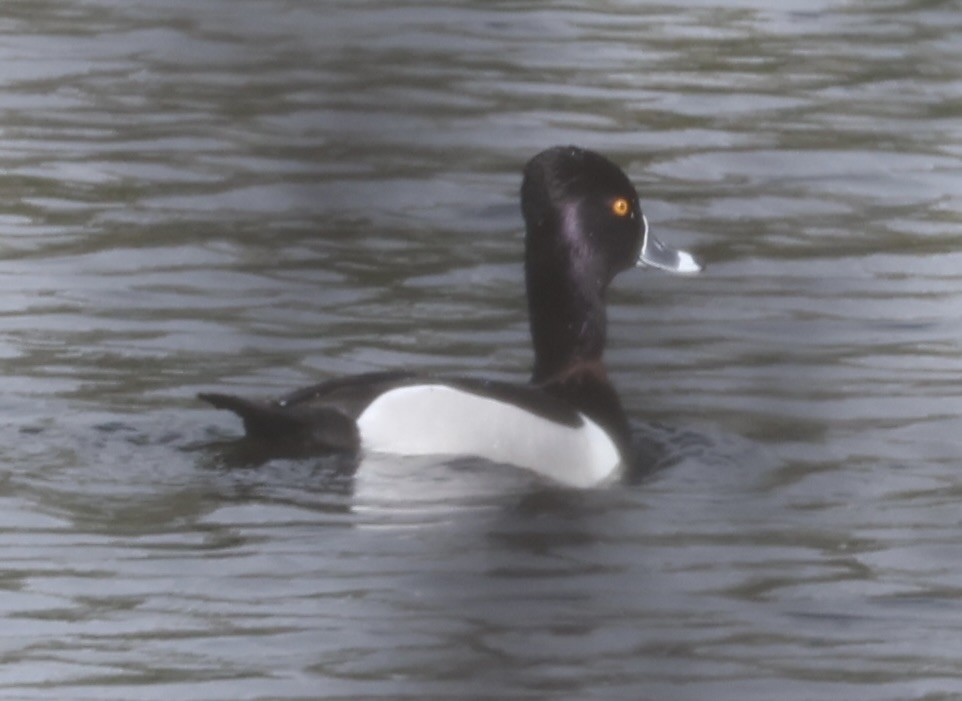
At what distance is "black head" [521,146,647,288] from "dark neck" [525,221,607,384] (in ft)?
0.05

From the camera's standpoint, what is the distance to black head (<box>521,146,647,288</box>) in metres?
7.41

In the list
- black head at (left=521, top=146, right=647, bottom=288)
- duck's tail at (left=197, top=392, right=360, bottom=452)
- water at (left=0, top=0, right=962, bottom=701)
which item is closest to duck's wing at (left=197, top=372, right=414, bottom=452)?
duck's tail at (left=197, top=392, right=360, bottom=452)

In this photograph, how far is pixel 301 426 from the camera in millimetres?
6723

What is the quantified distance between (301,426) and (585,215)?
1.38 meters

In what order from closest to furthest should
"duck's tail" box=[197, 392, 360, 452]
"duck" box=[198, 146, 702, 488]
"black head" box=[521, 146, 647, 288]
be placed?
1. "duck's tail" box=[197, 392, 360, 452]
2. "duck" box=[198, 146, 702, 488]
3. "black head" box=[521, 146, 647, 288]

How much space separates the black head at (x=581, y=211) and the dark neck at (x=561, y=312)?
0.01 m

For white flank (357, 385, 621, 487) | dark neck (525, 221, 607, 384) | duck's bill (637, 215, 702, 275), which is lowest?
white flank (357, 385, 621, 487)

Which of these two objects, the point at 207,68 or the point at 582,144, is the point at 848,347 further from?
the point at 207,68

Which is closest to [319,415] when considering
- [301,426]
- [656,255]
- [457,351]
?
[301,426]

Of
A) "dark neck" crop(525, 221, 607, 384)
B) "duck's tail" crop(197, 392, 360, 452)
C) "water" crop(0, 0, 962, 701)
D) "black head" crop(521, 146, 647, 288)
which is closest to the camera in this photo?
"water" crop(0, 0, 962, 701)

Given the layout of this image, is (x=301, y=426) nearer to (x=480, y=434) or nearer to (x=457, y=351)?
(x=480, y=434)

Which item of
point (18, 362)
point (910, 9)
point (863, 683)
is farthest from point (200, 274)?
point (910, 9)

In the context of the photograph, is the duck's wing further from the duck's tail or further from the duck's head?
the duck's head

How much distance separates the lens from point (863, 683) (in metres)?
4.04
